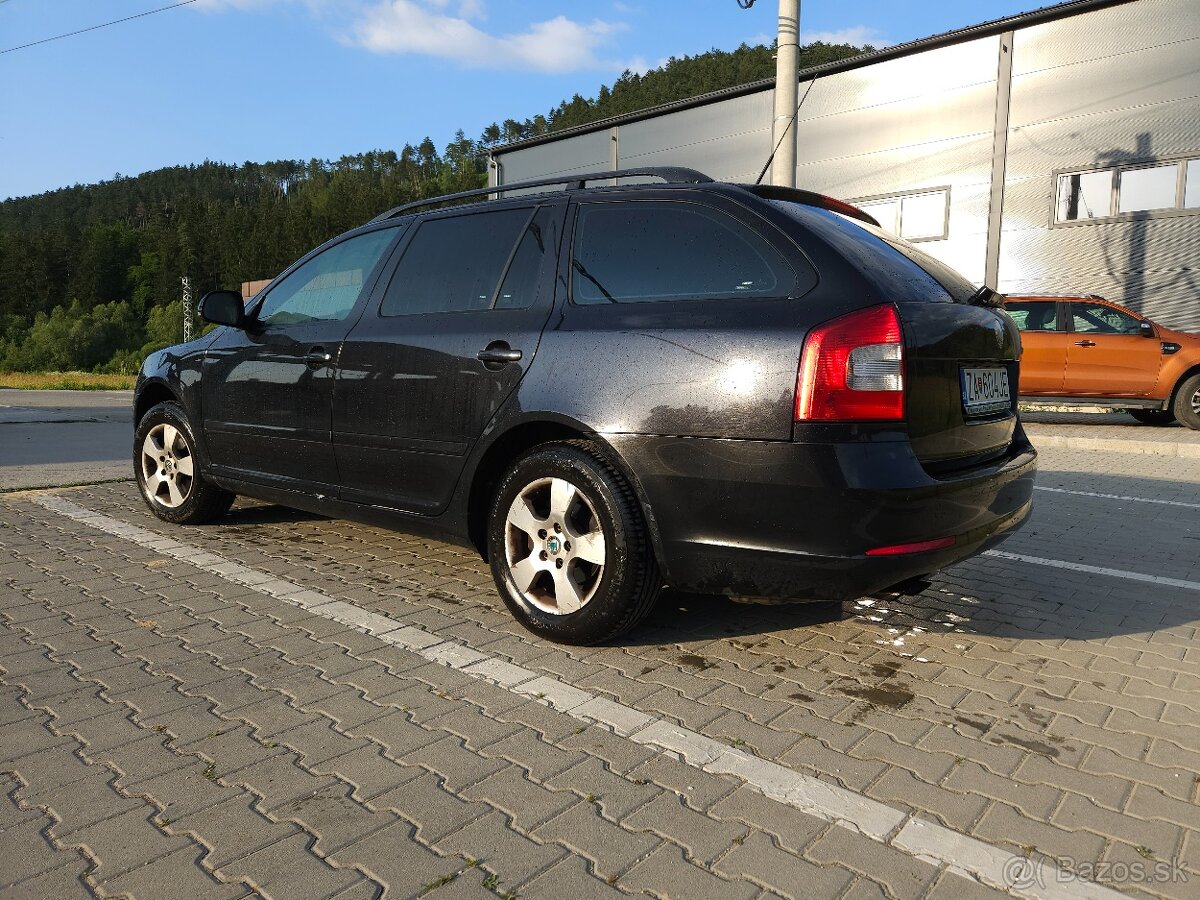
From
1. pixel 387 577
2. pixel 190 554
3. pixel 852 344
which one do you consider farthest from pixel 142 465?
pixel 852 344

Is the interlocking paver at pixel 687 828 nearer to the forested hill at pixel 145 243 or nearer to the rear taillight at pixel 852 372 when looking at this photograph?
the rear taillight at pixel 852 372

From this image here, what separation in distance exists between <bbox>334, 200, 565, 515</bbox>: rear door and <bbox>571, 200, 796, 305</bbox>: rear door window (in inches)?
7.6

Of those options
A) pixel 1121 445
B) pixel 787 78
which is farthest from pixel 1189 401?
pixel 787 78

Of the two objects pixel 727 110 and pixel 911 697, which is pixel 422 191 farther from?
pixel 911 697

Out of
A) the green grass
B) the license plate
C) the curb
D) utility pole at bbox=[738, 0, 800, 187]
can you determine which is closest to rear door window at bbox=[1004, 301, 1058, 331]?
the curb

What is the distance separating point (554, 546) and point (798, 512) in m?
0.98

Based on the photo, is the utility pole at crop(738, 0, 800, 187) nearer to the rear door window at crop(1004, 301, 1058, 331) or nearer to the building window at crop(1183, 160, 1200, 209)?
the rear door window at crop(1004, 301, 1058, 331)

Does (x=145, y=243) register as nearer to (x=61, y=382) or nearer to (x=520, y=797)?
(x=61, y=382)

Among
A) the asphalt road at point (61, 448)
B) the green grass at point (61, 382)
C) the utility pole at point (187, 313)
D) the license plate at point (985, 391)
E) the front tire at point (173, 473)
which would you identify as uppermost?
the utility pole at point (187, 313)

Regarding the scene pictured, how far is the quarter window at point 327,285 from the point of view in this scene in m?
4.31

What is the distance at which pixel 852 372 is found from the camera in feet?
8.83

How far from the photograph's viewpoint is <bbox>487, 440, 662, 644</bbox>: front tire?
122 inches

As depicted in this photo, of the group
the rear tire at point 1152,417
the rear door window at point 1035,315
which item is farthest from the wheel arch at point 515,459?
the rear tire at point 1152,417

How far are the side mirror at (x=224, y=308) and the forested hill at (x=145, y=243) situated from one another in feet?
237
